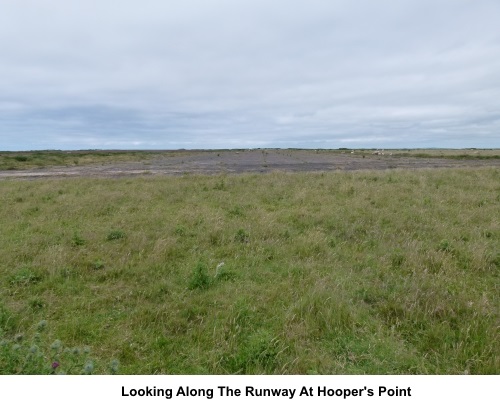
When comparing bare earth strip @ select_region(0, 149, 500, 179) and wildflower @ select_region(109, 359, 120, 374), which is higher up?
bare earth strip @ select_region(0, 149, 500, 179)

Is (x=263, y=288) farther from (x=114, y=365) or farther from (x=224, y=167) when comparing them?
(x=224, y=167)

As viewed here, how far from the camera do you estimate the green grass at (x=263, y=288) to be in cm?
379

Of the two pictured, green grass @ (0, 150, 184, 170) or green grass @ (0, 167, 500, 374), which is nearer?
green grass @ (0, 167, 500, 374)

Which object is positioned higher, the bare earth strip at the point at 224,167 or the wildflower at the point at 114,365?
the bare earth strip at the point at 224,167

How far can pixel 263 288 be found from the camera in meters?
5.49

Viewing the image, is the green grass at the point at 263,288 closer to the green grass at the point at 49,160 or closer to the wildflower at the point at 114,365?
the wildflower at the point at 114,365

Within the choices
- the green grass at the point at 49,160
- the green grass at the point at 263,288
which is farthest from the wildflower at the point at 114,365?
the green grass at the point at 49,160

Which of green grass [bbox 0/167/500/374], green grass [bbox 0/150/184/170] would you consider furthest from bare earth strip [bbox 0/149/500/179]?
green grass [bbox 0/167/500/374]

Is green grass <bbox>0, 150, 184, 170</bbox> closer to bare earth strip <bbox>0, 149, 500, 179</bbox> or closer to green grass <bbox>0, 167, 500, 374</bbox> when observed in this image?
bare earth strip <bbox>0, 149, 500, 179</bbox>

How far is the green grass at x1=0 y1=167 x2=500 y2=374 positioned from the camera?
12.5 ft

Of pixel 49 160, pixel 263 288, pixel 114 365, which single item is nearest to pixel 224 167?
Answer: pixel 263 288

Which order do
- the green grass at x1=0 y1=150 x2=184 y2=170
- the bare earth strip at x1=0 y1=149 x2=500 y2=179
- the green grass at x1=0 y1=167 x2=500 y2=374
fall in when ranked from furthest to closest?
1. the green grass at x1=0 y1=150 x2=184 y2=170
2. the bare earth strip at x1=0 y1=149 x2=500 y2=179
3. the green grass at x1=0 y1=167 x2=500 y2=374

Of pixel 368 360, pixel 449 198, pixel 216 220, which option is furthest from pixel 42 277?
pixel 449 198

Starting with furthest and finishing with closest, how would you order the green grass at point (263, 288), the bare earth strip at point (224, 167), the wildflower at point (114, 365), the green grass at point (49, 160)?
1. the green grass at point (49, 160)
2. the bare earth strip at point (224, 167)
3. the green grass at point (263, 288)
4. the wildflower at point (114, 365)
